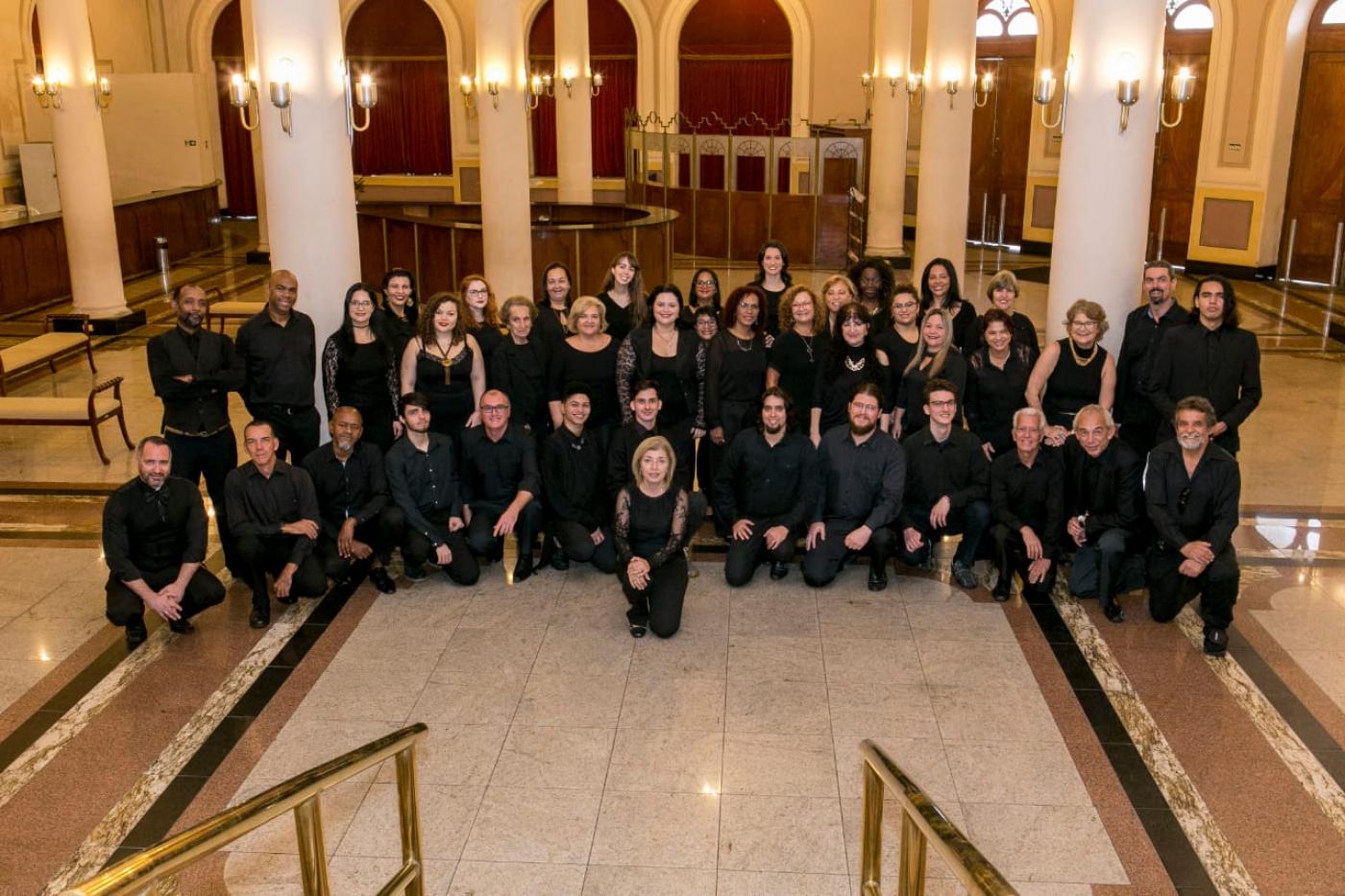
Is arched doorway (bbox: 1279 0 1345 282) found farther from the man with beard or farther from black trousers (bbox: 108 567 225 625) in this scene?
black trousers (bbox: 108 567 225 625)

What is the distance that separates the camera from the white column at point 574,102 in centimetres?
1836

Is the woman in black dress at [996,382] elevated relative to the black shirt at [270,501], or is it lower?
elevated

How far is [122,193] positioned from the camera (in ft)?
78.2

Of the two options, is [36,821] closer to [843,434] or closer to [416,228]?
[843,434]

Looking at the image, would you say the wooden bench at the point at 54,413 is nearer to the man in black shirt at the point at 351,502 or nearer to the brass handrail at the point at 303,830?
the man in black shirt at the point at 351,502

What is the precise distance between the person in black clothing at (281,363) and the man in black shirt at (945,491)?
3.74 m

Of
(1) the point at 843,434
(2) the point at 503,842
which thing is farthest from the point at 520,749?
(1) the point at 843,434

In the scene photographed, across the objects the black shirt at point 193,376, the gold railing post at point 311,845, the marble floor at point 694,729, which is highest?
the black shirt at point 193,376

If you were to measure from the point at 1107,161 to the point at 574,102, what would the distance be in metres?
11.7

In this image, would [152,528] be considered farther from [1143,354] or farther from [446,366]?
[1143,354]

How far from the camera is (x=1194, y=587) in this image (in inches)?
264

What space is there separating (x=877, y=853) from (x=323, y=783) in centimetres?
157

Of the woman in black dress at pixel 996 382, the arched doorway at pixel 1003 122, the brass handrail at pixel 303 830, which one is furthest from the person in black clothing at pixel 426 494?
the arched doorway at pixel 1003 122

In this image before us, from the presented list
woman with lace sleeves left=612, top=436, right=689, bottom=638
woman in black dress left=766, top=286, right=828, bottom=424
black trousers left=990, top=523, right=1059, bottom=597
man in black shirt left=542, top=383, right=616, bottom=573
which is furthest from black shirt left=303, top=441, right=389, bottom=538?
black trousers left=990, top=523, right=1059, bottom=597
